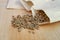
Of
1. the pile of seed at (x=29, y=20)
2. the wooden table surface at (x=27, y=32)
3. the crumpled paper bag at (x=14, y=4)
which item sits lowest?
the wooden table surface at (x=27, y=32)

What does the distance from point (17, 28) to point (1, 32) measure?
0.28ft

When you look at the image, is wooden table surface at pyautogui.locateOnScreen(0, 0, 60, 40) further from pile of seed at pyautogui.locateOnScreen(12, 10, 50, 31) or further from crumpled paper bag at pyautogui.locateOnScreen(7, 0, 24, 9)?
crumpled paper bag at pyautogui.locateOnScreen(7, 0, 24, 9)

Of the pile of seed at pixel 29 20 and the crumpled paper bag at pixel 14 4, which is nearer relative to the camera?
the pile of seed at pixel 29 20

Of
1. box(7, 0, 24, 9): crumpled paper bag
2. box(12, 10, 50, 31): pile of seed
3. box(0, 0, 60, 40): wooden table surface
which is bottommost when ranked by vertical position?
box(0, 0, 60, 40): wooden table surface

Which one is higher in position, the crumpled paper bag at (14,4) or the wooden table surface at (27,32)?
A: the crumpled paper bag at (14,4)

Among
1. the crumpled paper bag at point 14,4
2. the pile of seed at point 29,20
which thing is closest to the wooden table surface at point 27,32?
the pile of seed at point 29,20

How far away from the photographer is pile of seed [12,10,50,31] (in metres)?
0.72

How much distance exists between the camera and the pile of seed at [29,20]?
716 mm

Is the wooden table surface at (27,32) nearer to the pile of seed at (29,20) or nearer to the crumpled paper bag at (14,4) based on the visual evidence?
the pile of seed at (29,20)

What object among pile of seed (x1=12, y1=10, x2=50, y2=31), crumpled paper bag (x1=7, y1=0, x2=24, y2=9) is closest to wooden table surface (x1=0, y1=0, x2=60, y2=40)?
pile of seed (x1=12, y1=10, x2=50, y2=31)

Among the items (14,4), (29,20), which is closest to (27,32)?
(29,20)

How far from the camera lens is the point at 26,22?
2.42 feet

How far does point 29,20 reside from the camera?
2.47 ft

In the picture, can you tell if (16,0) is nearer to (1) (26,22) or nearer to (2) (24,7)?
(2) (24,7)
